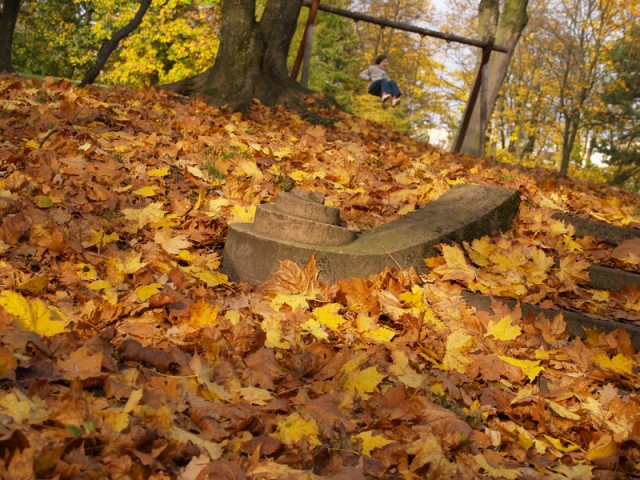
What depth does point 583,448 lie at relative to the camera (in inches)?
102

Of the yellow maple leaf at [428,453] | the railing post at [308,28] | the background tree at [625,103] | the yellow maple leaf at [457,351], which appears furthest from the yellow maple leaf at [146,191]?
the background tree at [625,103]

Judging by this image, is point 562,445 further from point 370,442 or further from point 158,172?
point 158,172

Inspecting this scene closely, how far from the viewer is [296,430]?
82.5 inches

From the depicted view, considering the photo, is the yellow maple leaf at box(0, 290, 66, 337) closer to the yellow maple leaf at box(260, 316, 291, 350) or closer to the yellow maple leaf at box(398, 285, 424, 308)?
the yellow maple leaf at box(260, 316, 291, 350)

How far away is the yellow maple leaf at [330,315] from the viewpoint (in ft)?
10.2

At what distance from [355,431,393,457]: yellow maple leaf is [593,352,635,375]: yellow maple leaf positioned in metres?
1.49

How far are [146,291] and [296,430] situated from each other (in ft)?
3.96

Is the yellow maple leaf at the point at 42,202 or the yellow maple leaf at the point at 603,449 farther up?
the yellow maple leaf at the point at 42,202

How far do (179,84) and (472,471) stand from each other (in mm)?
6928

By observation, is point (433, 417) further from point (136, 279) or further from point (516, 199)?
point (516, 199)

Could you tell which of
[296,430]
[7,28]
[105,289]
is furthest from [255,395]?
[7,28]

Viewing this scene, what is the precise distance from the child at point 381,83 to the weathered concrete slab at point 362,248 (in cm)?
678

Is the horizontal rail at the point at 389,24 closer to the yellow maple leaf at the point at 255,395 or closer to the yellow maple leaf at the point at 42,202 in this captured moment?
the yellow maple leaf at the point at 42,202

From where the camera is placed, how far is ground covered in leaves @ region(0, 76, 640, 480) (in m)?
1.89
